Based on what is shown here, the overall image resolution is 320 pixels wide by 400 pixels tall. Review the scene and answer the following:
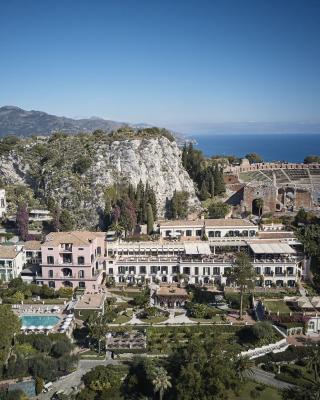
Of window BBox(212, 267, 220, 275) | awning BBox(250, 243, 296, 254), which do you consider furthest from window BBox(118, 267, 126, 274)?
awning BBox(250, 243, 296, 254)

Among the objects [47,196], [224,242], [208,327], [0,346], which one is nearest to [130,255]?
[224,242]

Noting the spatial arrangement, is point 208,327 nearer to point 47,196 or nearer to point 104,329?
point 104,329

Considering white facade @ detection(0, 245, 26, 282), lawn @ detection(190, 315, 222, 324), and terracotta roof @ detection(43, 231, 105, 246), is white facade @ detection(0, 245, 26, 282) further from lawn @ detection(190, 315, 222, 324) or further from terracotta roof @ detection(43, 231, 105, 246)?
lawn @ detection(190, 315, 222, 324)

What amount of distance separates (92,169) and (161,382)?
60569mm

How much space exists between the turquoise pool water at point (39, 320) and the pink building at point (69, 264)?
8.67 m

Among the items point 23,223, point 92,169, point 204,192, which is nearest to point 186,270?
point 23,223

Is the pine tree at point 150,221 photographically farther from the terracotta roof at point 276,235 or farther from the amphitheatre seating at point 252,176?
the amphitheatre seating at point 252,176

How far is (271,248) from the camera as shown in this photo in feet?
215

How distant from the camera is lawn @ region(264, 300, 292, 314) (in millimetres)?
54312

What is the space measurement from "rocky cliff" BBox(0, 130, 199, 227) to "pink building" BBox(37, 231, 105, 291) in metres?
21.9

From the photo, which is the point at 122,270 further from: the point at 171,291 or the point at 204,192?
the point at 204,192

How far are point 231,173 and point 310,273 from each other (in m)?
49.2

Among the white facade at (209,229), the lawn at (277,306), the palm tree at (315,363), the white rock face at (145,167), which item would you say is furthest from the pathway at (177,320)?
the white rock face at (145,167)

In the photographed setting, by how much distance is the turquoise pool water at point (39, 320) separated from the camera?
51594mm
